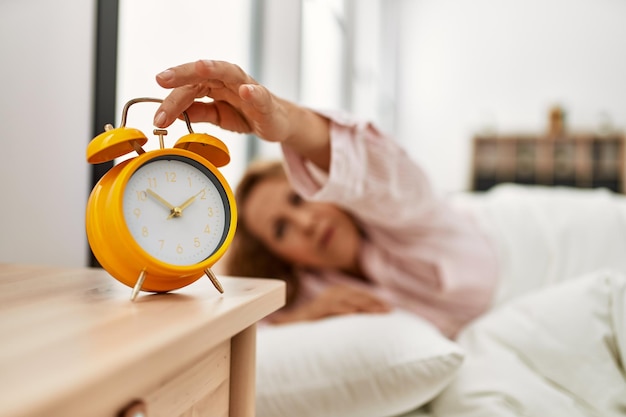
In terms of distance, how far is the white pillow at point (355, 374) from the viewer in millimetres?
843

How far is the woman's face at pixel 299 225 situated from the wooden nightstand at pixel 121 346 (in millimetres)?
737

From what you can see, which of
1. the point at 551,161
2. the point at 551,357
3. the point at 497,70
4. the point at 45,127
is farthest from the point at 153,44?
the point at 497,70

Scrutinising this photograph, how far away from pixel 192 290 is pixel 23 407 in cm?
30

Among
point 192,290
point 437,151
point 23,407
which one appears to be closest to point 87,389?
point 23,407

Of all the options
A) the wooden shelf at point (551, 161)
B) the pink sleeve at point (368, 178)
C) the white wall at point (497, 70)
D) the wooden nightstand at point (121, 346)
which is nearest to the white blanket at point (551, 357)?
the pink sleeve at point (368, 178)

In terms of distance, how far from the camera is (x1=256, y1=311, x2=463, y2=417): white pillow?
0.84 metres

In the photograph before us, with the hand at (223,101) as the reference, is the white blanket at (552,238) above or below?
below

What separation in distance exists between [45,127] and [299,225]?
0.69m

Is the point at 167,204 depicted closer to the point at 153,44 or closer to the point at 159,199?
the point at 159,199

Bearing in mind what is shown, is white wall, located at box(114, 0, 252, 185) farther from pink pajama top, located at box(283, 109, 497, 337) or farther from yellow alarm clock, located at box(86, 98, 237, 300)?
pink pajama top, located at box(283, 109, 497, 337)

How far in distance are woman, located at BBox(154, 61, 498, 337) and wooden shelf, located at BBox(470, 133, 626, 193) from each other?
3.85 m

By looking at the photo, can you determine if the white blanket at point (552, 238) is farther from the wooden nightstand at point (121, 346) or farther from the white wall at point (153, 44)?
Result: the wooden nightstand at point (121, 346)

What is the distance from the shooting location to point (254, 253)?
4.87ft

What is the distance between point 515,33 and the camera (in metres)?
5.20
